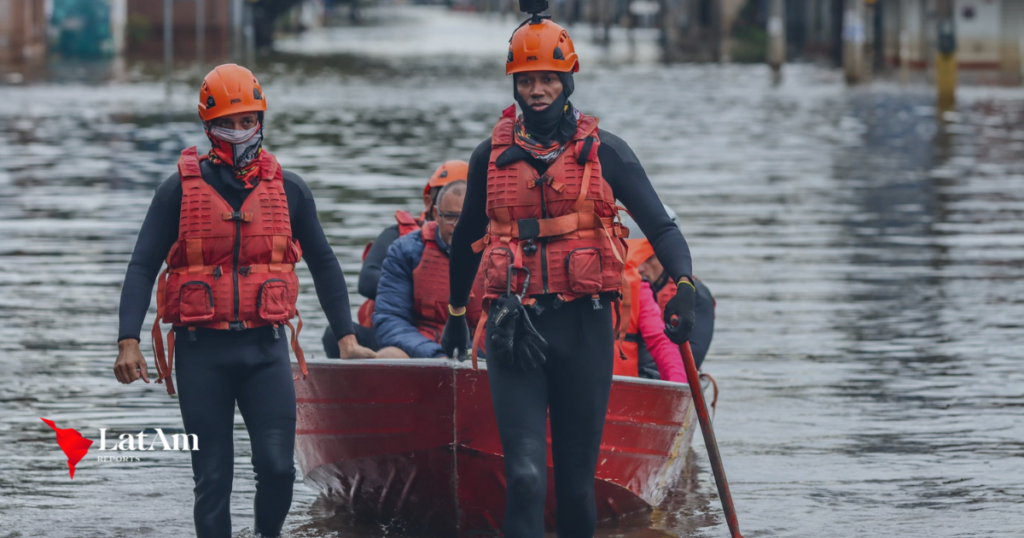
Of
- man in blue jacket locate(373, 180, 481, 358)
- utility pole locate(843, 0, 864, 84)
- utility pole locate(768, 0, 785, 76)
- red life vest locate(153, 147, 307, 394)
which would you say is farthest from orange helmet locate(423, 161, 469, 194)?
utility pole locate(768, 0, 785, 76)

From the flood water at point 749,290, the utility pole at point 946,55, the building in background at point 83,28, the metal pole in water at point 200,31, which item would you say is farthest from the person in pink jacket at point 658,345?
the building in background at point 83,28

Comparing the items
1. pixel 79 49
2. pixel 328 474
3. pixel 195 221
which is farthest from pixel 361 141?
→ pixel 79 49

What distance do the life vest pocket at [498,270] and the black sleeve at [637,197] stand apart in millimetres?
412

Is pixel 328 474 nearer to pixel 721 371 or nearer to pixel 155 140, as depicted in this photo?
pixel 721 371

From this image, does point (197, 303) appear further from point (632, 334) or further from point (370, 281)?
point (370, 281)

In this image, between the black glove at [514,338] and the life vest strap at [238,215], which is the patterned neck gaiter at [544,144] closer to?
the black glove at [514,338]

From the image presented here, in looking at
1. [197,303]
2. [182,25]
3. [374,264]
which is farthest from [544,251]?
[182,25]

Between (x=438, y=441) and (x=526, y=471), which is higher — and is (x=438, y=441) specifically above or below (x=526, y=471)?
below

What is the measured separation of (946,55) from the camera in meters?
32.0

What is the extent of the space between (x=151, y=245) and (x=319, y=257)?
24.2 inches

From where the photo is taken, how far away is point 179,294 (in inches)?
207

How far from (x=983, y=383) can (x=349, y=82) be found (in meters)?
33.2

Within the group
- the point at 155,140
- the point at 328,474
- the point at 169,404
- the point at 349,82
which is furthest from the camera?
the point at 349,82

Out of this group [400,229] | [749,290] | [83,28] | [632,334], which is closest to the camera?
[632,334]
